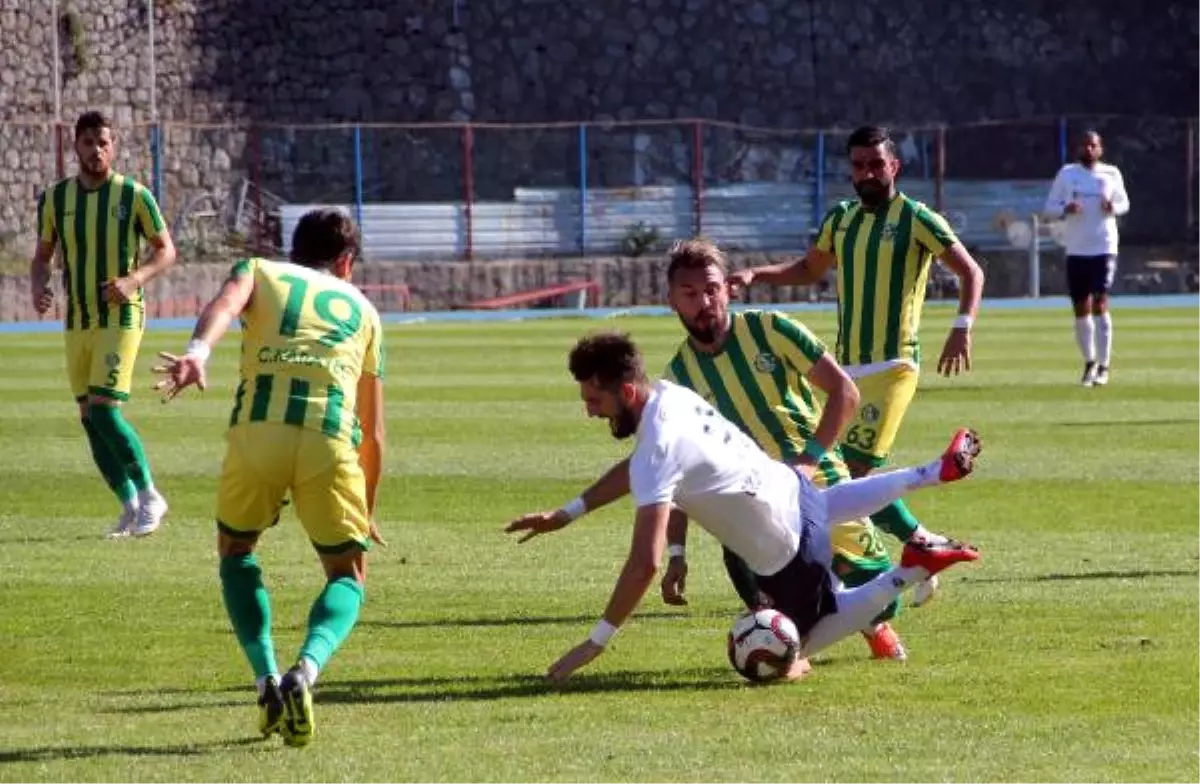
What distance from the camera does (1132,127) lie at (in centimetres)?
4597

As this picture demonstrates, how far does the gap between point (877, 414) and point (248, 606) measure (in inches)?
143

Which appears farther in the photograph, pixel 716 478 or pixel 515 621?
pixel 515 621

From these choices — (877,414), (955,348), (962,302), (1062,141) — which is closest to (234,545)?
(877,414)

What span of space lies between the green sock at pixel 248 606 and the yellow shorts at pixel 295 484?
0.10 metres

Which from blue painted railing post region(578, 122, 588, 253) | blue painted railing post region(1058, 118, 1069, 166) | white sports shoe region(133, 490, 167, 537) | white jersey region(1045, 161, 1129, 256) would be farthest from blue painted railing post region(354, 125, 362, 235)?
white sports shoe region(133, 490, 167, 537)

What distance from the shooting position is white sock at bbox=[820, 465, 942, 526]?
878 cm

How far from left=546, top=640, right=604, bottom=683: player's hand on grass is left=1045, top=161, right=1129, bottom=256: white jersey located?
15.0 meters

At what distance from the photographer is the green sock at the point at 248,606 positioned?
7867 mm

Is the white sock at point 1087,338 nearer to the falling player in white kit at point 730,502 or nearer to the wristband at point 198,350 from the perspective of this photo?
the falling player in white kit at point 730,502

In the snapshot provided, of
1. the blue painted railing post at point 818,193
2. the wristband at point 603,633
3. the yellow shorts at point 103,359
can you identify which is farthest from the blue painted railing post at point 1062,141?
the wristband at point 603,633

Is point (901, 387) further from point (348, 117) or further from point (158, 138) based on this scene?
point (348, 117)

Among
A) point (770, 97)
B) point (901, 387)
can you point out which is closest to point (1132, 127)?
point (770, 97)

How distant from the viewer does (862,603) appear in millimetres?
8648

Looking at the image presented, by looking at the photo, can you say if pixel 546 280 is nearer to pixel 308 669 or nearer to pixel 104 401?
pixel 104 401
